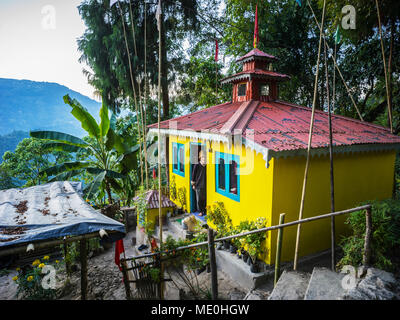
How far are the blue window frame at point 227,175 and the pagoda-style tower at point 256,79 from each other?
2.49 metres

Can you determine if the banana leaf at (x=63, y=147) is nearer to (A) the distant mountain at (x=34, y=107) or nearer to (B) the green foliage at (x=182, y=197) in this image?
(B) the green foliage at (x=182, y=197)

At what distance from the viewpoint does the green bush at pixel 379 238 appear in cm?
376

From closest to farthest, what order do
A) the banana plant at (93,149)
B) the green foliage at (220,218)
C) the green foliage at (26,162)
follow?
1. the green foliage at (220,218)
2. the banana plant at (93,149)
3. the green foliage at (26,162)

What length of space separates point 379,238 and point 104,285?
6.19 meters

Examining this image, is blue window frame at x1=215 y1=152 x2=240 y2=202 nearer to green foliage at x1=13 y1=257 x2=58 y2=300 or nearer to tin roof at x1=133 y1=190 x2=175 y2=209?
tin roof at x1=133 y1=190 x2=175 y2=209

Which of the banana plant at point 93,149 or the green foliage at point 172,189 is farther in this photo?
the green foliage at point 172,189

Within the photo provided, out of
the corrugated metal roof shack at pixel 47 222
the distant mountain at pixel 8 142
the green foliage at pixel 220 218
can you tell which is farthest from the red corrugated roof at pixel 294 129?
the distant mountain at pixel 8 142

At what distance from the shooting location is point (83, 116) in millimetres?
8102

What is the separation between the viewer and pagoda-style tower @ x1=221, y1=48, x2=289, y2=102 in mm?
7392

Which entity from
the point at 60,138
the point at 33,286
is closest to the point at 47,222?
the point at 33,286

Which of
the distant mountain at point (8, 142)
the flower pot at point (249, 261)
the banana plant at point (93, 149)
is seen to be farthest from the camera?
the distant mountain at point (8, 142)
